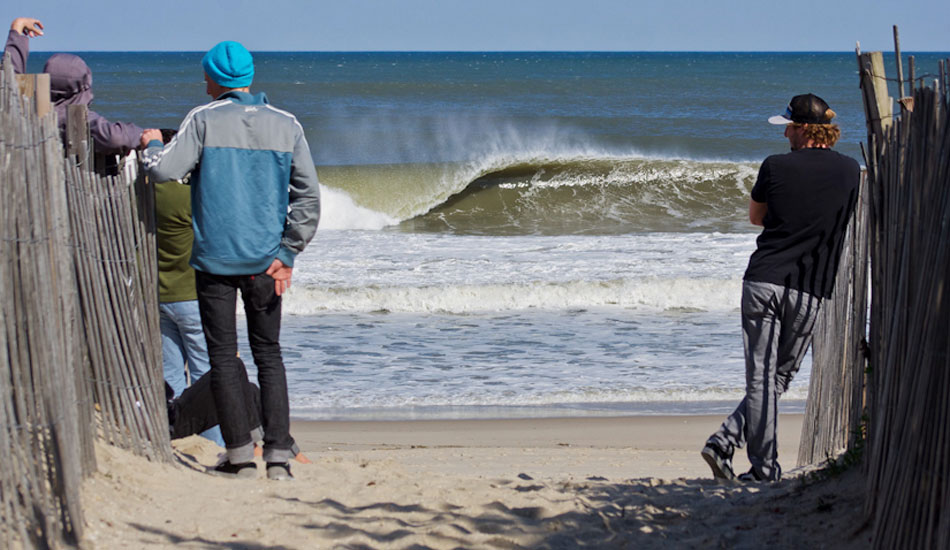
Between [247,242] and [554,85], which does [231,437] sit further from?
[554,85]

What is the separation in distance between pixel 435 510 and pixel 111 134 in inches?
75.3

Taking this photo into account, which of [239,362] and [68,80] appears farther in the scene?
[68,80]

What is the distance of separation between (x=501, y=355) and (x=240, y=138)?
411cm

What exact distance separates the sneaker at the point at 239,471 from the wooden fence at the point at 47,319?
1.83ft

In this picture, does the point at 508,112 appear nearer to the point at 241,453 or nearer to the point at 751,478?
the point at 751,478

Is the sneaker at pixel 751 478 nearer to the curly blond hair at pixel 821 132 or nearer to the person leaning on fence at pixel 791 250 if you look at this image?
the person leaning on fence at pixel 791 250

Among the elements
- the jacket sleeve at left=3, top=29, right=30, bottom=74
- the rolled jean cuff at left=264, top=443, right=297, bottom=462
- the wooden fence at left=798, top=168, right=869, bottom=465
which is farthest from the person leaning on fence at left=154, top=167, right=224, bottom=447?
the wooden fence at left=798, top=168, right=869, bottom=465

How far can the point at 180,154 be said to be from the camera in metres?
3.51

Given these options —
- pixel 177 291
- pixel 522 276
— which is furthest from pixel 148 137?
pixel 522 276

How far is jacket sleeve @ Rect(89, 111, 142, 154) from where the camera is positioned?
396 cm
